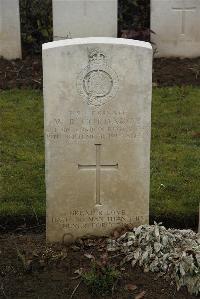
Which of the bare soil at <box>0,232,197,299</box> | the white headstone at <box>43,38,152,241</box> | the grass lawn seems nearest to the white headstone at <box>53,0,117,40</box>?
the grass lawn

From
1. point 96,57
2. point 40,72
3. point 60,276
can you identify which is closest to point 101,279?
point 60,276

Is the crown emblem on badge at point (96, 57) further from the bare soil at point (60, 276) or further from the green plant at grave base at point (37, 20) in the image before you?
the green plant at grave base at point (37, 20)

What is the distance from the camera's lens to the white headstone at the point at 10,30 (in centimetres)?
958

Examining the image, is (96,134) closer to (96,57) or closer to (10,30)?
(96,57)

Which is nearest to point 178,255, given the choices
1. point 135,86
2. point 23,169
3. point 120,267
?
point 120,267

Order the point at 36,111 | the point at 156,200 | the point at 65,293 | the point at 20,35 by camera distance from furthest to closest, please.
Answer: the point at 20,35
the point at 36,111
the point at 156,200
the point at 65,293

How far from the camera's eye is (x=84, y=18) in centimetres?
975

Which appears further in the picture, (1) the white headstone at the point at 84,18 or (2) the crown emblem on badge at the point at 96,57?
(1) the white headstone at the point at 84,18

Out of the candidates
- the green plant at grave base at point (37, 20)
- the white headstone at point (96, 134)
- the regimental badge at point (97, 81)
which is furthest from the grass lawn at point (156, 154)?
the green plant at grave base at point (37, 20)

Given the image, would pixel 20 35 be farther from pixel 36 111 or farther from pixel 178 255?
pixel 178 255

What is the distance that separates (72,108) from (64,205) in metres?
0.75

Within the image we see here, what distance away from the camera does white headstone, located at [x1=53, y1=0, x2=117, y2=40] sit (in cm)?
962

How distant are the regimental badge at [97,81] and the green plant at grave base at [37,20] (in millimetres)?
5846

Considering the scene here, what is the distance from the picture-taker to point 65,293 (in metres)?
4.31
